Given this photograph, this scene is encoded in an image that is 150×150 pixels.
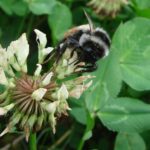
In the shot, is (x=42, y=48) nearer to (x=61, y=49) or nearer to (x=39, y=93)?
(x=61, y=49)

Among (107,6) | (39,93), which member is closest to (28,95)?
(39,93)

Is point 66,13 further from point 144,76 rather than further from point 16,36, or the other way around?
point 144,76

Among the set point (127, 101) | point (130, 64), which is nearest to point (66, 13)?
point (130, 64)

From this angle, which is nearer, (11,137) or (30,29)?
(11,137)

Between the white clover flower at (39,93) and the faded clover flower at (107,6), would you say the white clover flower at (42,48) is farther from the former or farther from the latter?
the faded clover flower at (107,6)

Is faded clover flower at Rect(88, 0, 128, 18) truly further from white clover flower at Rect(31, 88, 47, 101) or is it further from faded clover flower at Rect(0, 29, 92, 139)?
white clover flower at Rect(31, 88, 47, 101)

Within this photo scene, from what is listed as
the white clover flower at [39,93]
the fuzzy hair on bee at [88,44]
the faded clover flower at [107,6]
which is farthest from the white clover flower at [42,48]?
the faded clover flower at [107,6]
